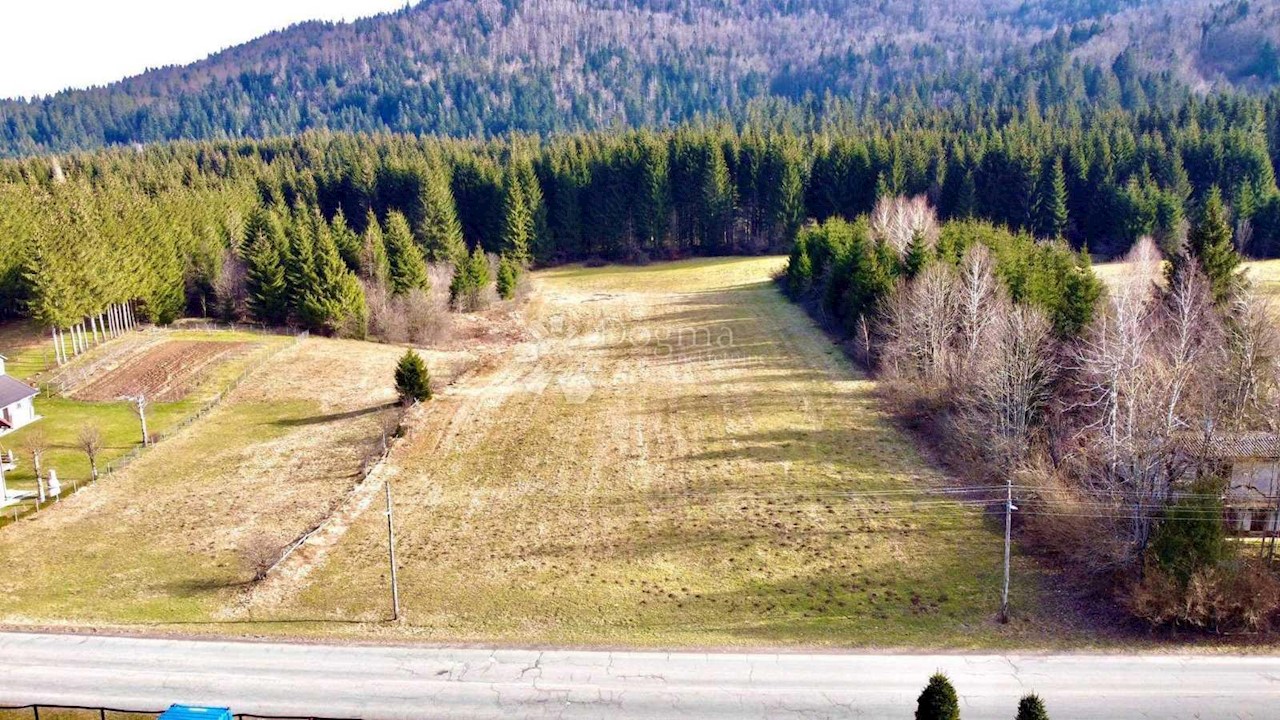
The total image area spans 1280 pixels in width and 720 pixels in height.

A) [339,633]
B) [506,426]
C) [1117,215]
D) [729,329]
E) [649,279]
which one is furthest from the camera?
[649,279]

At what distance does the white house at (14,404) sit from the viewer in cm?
4255

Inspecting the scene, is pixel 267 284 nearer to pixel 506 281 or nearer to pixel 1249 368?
A: pixel 506 281

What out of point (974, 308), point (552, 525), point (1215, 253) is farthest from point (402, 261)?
point (1215, 253)

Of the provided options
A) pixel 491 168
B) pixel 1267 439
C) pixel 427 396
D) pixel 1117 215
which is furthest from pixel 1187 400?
pixel 491 168

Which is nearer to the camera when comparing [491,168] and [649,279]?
[649,279]

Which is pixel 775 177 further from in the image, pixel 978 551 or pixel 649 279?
pixel 978 551

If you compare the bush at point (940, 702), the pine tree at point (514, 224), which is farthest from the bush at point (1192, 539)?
the pine tree at point (514, 224)

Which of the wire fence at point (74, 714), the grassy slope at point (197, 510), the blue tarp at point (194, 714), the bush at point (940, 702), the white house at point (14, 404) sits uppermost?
the white house at point (14, 404)

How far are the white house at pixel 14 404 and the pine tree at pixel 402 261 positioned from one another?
30.4m

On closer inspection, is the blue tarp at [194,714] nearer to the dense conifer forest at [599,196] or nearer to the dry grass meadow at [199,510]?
the dry grass meadow at [199,510]

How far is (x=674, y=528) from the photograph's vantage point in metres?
34.2

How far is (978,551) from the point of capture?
1251 inches

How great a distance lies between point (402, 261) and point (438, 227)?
17.2 m

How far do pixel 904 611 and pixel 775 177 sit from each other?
82976mm
